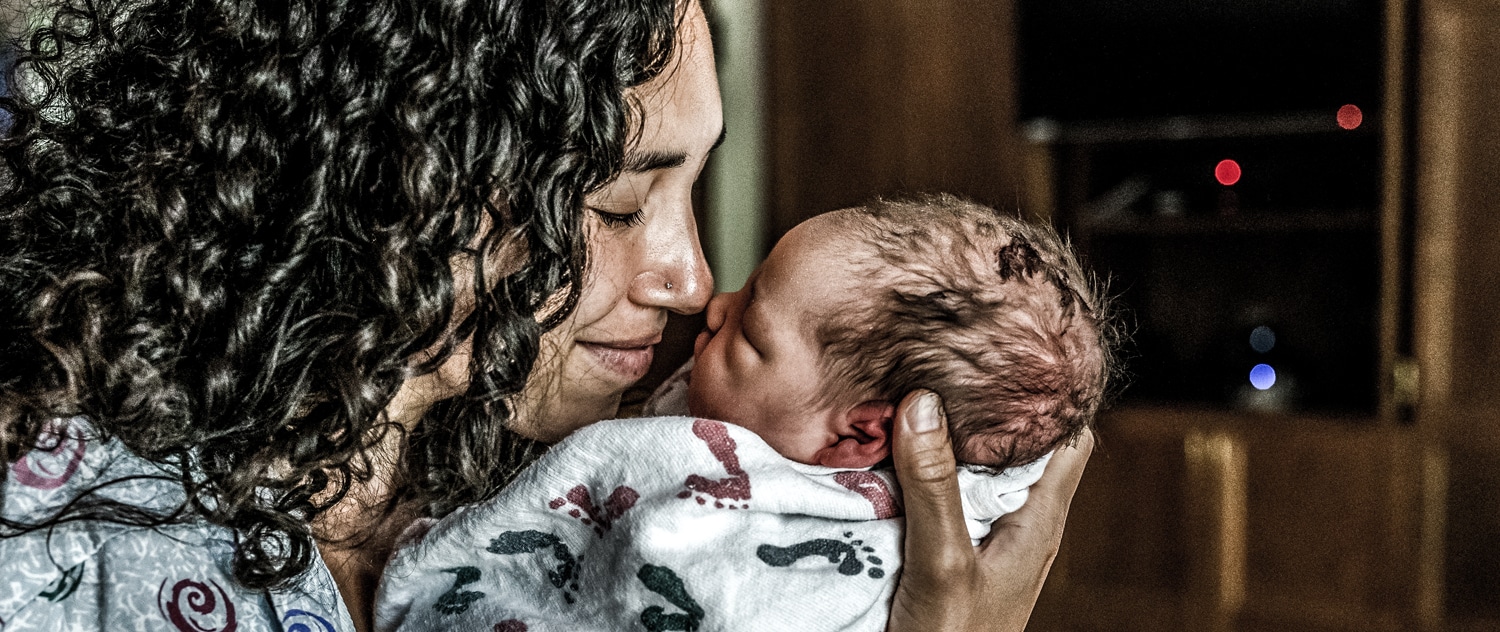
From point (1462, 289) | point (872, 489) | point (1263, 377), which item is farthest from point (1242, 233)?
point (872, 489)

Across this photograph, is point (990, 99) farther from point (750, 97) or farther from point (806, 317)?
point (806, 317)

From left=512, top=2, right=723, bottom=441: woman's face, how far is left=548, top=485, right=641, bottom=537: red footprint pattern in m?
0.17

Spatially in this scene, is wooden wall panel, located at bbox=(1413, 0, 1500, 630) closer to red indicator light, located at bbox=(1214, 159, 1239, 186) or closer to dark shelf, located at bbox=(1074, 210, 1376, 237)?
dark shelf, located at bbox=(1074, 210, 1376, 237)

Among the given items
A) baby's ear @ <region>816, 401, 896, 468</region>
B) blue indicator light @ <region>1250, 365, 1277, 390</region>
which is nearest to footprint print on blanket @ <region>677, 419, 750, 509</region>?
baby's ear @ <region>816, 401, 896, 468</region>

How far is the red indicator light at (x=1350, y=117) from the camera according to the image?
9.78 ft

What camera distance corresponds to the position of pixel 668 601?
957 mm

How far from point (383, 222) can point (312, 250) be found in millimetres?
58

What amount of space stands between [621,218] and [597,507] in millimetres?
288

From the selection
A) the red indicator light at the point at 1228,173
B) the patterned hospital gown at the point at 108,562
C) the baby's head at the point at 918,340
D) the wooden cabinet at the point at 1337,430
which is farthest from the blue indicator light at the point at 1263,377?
the patterned hospital gown at the point at 108,562

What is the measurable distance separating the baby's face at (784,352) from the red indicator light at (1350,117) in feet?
7.72

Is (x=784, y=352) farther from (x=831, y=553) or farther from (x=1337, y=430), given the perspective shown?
(x=1337, y=430)

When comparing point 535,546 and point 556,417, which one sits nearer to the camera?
point 535,546

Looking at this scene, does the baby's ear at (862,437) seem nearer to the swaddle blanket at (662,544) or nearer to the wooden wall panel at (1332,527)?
the swaddle blanket at (662,544)

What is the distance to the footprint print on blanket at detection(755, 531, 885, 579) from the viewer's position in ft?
Answer: 3.24
